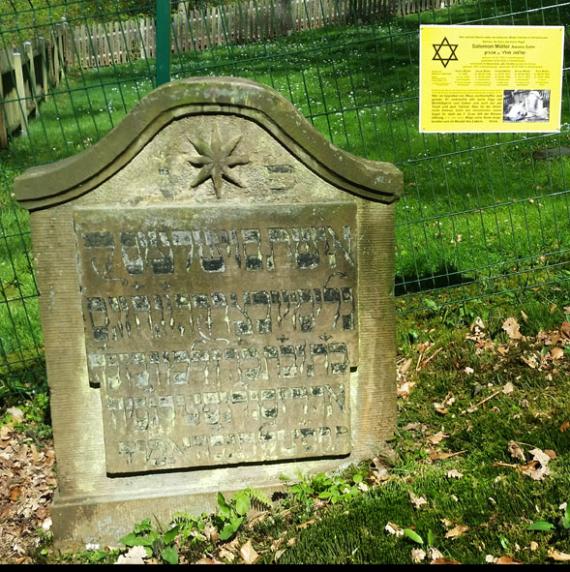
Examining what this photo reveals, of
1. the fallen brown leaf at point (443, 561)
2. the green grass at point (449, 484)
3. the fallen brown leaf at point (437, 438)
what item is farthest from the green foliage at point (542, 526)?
the fallen brown leaf at point (437, 438)

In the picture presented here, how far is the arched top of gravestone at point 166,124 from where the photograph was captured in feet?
10.7

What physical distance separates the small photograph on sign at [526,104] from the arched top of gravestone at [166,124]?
1.66 m

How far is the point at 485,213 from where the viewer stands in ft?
21.0

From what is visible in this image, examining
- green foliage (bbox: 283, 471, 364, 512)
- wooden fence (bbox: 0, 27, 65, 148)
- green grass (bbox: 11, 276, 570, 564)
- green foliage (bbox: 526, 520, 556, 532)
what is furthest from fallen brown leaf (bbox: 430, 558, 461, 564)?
wooden fence (bbox: 0, 27, 65, 148)

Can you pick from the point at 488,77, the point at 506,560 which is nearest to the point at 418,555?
the point at 506,560

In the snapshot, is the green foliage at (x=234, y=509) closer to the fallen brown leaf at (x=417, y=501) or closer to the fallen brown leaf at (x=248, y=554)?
the fallen brown leaf at (x=248, y=554)

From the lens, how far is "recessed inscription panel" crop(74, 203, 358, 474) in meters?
3.41

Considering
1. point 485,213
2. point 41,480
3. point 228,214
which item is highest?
point 228,214

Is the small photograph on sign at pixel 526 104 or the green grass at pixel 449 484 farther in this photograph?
the small photograph on sign at pixel 526 104

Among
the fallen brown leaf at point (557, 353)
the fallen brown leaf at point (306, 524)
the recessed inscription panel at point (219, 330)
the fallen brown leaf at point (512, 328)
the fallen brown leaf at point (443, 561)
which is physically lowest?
the fallen brown leaf at point (306, 524)

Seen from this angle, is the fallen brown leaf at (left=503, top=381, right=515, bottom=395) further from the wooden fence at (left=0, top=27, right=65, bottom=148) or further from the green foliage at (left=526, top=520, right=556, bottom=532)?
the wooden fence at (left=0, top=27, right=65, bottom=148)

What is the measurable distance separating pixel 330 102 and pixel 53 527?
636cm
